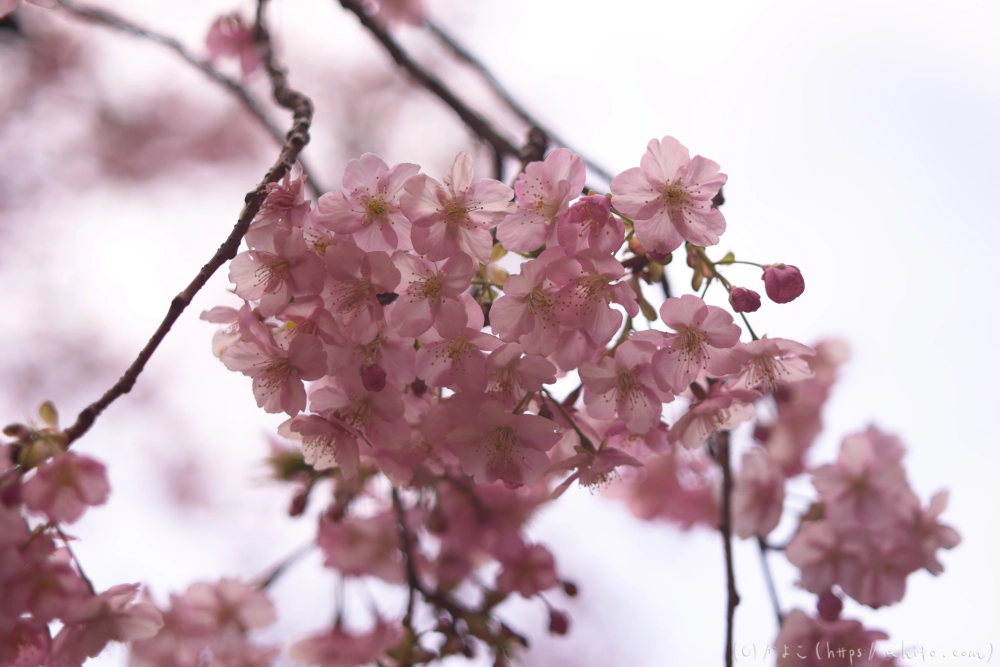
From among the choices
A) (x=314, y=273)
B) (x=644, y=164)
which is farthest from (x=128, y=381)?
(x=644, y=164)

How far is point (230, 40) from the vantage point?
116 inches

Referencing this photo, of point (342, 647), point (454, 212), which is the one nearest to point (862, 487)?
point (454, 212)

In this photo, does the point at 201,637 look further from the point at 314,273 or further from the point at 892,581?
the point at 892,581

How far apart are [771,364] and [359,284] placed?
0.72m

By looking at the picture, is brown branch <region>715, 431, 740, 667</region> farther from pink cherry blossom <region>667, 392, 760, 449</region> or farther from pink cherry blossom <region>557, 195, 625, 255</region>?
pink cherry blossom <region>557, 195, 625, 255</region>

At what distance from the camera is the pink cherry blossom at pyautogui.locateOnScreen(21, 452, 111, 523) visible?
44.1 inches

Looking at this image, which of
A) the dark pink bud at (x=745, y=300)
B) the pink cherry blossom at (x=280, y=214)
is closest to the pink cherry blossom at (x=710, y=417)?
the dark pink bud at (x=745, y=300)

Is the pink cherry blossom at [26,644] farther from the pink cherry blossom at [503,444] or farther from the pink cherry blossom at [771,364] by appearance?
the pink cherry blossom at [771,364]

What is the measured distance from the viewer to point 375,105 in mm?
5250

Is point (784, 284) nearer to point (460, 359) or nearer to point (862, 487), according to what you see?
point (460, 359)

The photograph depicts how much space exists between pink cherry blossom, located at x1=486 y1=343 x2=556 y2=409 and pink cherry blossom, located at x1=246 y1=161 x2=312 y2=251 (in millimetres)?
372

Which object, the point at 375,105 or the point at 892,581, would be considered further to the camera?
the point at 375,105

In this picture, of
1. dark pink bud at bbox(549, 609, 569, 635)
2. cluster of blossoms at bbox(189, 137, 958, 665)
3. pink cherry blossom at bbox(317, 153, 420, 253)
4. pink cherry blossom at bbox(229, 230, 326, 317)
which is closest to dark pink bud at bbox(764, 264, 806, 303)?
cluster of blossoms at bbox(189, 137, 958, 665)

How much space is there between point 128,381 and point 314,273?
31cm
